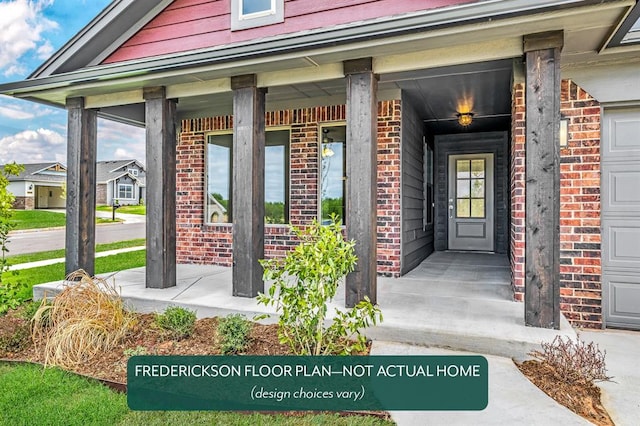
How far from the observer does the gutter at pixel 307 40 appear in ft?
9.62

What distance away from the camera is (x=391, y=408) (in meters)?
2.42

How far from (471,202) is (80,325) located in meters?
7.51

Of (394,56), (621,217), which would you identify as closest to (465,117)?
(621,217)

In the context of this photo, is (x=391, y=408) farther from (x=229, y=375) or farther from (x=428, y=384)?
(x=229, y=375)

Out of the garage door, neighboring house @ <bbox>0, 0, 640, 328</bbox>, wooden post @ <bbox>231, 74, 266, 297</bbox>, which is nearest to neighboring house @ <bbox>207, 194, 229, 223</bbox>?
neighboring house @ <bbox>0, 0, 640, 328</bbox>

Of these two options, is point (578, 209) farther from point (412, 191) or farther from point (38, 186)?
point (38, 186)

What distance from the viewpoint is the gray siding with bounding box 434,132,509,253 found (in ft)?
27.3

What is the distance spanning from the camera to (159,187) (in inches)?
187

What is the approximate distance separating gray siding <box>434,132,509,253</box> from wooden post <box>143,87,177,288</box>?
19.1ft

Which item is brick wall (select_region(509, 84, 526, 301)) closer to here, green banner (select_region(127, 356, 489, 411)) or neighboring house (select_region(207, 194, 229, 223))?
green banner (select_region(127, 356, 489, 411))

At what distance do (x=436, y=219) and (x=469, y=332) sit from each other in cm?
586

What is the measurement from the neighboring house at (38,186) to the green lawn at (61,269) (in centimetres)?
2354

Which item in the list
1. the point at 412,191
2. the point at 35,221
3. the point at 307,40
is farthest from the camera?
the point at 35,221

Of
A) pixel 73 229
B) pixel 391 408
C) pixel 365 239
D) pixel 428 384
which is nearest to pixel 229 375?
pixel 391 408
